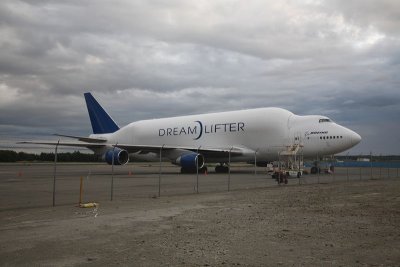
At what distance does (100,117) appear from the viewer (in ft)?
150

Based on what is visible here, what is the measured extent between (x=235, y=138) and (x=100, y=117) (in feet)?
62.4

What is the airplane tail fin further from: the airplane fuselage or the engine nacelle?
the engine nacelle

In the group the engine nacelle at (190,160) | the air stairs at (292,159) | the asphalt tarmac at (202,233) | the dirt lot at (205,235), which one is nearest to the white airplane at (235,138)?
the engine nacelle at (190,160)

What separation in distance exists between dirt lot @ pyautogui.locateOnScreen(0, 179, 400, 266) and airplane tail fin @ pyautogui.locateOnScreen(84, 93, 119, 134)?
34.7 meters

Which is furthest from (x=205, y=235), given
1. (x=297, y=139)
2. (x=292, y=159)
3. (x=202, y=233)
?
(x=297, y=139)

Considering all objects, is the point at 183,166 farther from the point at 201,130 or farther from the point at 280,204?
the point at 280,204

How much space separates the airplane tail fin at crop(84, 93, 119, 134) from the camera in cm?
4559

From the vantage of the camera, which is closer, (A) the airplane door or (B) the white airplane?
(B) the white airplane

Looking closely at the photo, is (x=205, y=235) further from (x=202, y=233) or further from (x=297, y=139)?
(x=297, y=139)

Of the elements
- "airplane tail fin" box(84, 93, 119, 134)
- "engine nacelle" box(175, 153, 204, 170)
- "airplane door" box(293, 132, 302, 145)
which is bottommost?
"engine nacelle" box(175, 153, 204, 170)

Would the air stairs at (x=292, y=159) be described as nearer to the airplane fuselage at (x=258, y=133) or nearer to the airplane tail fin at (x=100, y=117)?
the airplane fuselage at (x=258, y=133)

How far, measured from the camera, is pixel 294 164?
2725 centimetres

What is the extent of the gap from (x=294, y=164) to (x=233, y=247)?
21.6 m

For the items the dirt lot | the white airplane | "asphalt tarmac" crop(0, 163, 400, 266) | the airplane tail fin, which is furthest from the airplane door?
A: the airplane tail fin
